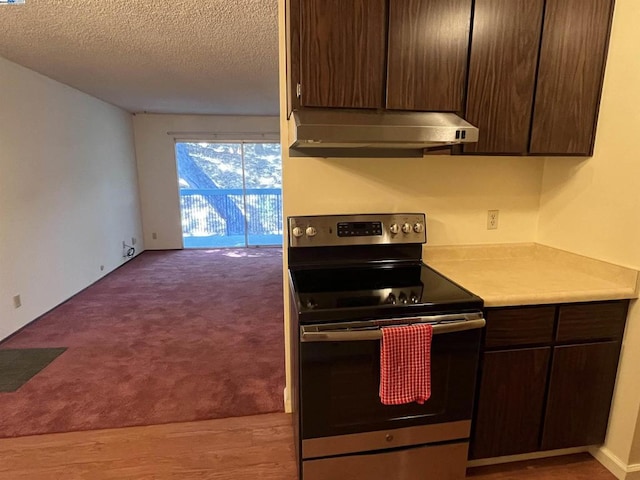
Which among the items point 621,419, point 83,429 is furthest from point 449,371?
point 83,429

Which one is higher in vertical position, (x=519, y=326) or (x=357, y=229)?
(x=357, y=229)

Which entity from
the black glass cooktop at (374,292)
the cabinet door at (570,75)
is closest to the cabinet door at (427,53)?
the cabinet door at (570,75)

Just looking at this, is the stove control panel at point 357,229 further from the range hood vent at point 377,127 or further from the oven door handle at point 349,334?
the oven door handle at point 349,334

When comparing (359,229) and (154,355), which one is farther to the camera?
(154,355)

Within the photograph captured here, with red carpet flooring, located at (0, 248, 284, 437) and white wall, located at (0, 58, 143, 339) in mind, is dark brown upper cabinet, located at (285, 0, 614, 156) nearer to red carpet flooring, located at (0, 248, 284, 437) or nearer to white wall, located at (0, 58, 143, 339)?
red carpet flooring, located at (0, 248, 284, 437)

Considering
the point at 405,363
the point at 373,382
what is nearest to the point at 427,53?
the point at 405,363

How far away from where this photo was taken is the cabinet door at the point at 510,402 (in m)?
1.54

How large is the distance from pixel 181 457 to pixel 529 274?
195 cm

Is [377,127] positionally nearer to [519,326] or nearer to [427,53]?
[427,53]

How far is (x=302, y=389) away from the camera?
134 centimetres

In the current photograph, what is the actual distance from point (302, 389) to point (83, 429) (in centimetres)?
147

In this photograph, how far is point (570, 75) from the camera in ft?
5.41

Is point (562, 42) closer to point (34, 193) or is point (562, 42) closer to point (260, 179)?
point (34, 193)

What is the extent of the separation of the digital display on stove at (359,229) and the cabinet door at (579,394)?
3.12 ft
